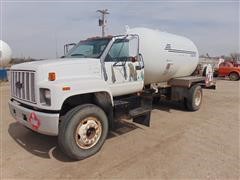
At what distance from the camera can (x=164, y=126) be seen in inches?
234

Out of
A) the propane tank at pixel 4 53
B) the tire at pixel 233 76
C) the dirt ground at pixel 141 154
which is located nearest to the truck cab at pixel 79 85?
the dirt ground at pixel 141 154

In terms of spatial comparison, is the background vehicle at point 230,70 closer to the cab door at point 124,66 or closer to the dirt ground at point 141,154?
the dirt ground at point 141,154

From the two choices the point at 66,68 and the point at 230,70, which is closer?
the point at 66,68

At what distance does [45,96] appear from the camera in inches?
149

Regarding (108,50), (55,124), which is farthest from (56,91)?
(108,50)

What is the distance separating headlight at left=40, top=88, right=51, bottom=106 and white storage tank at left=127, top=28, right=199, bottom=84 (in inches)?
119

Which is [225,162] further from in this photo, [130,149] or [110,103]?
[110,103]

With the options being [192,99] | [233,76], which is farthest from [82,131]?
[233,76]

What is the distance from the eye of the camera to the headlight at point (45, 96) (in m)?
3.72

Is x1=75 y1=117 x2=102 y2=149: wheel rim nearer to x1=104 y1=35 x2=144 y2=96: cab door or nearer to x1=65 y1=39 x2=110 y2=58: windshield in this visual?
x1=104 y1=35 x2=144 y2=96: cab door

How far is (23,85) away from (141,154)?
8.59 ft

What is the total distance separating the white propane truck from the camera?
3805 millimetres

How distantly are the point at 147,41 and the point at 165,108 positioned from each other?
308 centimetres

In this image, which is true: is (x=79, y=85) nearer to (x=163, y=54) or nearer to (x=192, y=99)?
(x=163, y=54)
